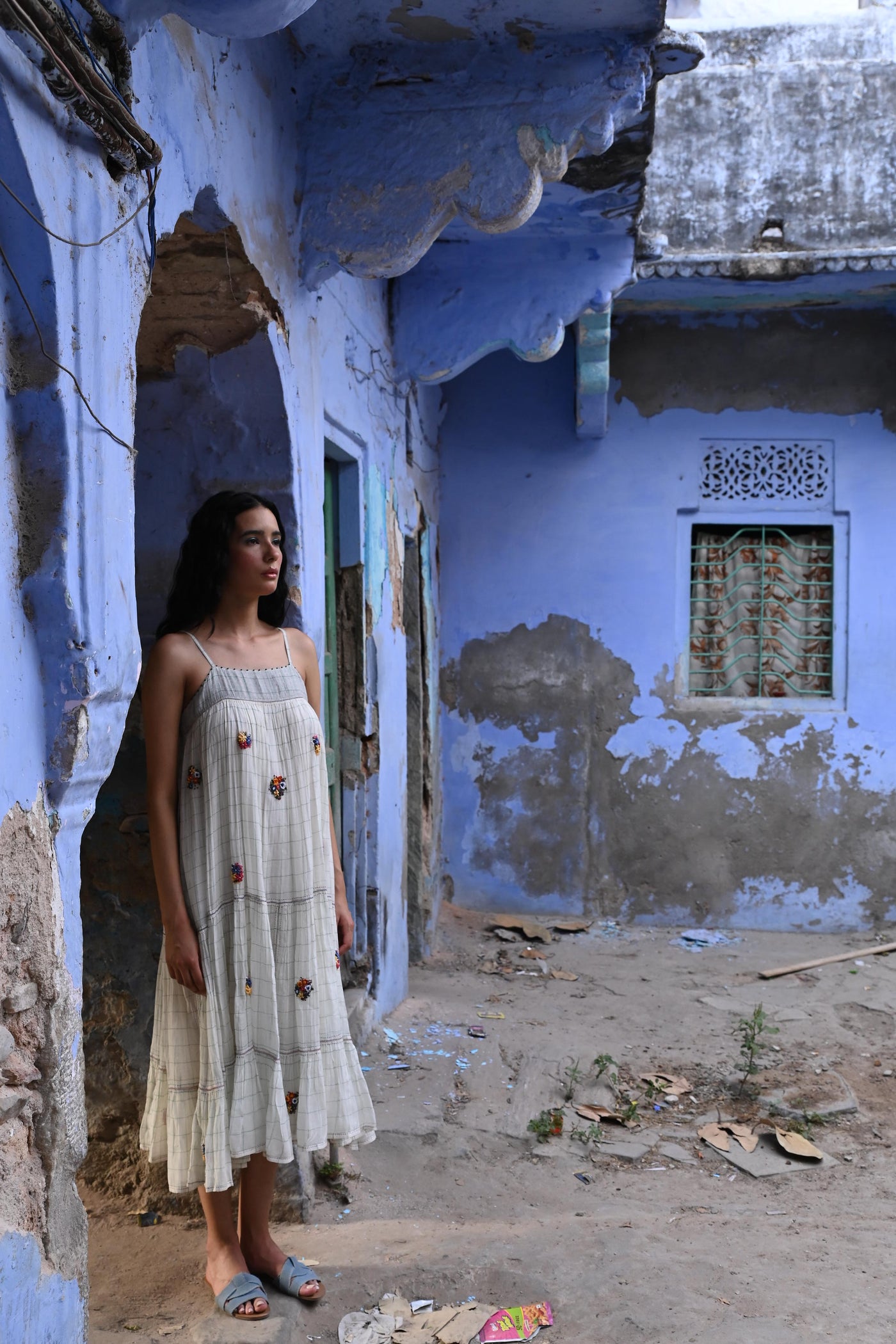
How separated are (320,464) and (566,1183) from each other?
7.45 feet

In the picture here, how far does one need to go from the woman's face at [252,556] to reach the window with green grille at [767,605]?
465 cm

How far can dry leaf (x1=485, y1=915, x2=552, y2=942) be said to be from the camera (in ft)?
20.4

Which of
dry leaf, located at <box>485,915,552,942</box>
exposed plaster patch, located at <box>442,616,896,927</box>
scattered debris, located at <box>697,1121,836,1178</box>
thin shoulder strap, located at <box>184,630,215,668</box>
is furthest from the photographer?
exposed plaster patch, located at <box>442,616,896,927</box>

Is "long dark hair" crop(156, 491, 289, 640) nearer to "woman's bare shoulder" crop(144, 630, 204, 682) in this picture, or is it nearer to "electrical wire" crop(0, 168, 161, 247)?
"woman's bare shoulder" crop(144, 630, 204, 682)

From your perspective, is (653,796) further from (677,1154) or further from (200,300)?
(200,300)

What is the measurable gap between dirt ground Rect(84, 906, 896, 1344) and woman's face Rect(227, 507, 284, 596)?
153 cm

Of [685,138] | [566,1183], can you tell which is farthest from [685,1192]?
[685,138]

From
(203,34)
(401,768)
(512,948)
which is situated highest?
(203,34)

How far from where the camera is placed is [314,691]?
8.56 ft

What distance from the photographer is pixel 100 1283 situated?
2.58m

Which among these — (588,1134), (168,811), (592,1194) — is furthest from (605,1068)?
(168,811)

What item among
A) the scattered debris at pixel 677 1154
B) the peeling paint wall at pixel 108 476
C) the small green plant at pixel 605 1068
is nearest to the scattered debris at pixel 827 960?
the small green plant at pixel 605 1068

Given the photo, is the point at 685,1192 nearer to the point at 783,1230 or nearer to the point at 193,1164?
the point at 783,1230

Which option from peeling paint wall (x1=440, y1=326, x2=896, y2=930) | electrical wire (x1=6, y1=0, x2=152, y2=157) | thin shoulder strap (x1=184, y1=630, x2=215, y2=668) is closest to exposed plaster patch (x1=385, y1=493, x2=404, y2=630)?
peeling paint wall (x1=440, y1=326, x2=896, y2=930)
